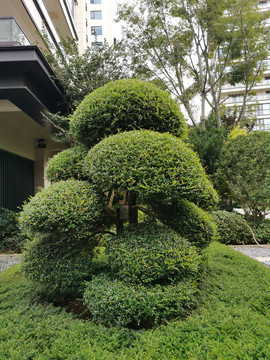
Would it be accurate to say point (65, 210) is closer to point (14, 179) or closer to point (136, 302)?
point (136, 302)

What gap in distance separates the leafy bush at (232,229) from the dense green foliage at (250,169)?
931 millimetres

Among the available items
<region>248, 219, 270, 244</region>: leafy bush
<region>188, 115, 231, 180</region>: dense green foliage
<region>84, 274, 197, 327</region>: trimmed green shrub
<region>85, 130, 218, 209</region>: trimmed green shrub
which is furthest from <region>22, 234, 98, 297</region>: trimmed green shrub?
<region>188, 115, 231, 180</region>: dense green foliage

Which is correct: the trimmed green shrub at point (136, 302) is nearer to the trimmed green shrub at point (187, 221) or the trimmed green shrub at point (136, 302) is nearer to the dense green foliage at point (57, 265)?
the dense green foliage at point (57, 265)

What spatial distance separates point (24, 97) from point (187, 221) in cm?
452

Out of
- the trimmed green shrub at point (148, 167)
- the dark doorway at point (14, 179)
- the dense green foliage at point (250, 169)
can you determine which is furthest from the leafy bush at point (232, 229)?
the dark doorway at point (14, 179)

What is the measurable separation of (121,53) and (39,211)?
1035 centimetres

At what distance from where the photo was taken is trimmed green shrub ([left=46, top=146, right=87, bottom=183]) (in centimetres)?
336

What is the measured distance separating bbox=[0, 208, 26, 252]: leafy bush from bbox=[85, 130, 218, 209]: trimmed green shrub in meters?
4.72

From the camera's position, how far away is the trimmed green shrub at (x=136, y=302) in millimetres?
2379

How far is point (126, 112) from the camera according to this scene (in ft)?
10.0

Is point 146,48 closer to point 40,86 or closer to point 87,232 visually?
point 40,86

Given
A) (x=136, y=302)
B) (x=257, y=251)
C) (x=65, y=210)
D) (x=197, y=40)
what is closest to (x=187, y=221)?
(x=136, y=302)

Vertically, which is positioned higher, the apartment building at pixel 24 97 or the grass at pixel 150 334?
the apartment building at pixel 24 97

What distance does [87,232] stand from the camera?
307 cm
